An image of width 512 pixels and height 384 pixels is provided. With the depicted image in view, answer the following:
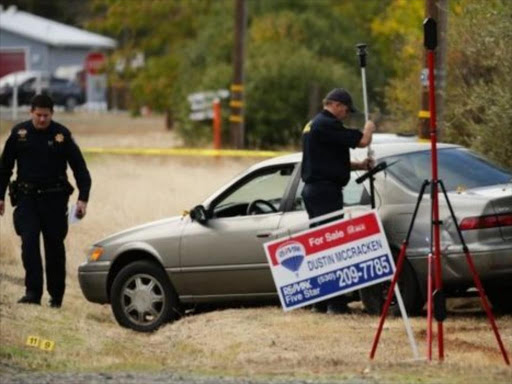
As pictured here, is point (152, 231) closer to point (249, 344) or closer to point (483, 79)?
point (249, 344)

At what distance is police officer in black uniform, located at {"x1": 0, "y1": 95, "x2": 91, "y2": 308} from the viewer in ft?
47.7

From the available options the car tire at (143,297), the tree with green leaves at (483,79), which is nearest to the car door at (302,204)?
the car tire at (143,297)

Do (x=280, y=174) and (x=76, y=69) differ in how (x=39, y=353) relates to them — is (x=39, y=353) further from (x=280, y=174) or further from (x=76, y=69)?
(x=76, y=69)

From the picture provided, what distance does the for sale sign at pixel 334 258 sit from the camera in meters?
11.4

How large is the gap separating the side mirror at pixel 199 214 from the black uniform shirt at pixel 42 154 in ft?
3.27

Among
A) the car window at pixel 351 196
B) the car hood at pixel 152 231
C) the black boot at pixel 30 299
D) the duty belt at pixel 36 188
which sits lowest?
the black boot at pixel 30 299

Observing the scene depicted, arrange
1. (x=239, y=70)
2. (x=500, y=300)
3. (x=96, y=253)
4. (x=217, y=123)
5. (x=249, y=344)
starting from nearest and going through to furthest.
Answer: (x=249, y=344) → (x=500, y=300) → (x=96, y=253) → (x=239, y=70) → (x=217, y=123)

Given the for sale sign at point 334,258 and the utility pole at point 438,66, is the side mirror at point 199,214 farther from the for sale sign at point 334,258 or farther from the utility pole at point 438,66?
the utility pole at point 438,66

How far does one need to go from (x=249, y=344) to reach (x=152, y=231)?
2.68m

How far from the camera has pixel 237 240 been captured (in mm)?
14156

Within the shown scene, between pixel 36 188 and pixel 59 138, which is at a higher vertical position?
pixel 59 138

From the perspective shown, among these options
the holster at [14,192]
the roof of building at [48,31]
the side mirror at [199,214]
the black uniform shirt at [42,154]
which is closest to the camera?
the side mirror at [199,214]

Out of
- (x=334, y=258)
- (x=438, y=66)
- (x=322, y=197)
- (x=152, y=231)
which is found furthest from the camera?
(x=438, y=66)

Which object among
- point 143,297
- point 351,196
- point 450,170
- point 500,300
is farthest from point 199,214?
point 500,300
